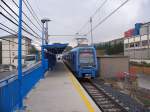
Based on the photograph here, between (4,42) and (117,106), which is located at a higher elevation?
(4,42)

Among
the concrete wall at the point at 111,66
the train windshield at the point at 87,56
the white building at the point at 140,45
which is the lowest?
the concrete wall at the point at 111,66

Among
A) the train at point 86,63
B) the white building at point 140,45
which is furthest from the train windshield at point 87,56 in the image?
the white building at point 140,45

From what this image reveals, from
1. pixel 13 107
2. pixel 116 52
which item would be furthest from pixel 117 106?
pixel 116 52

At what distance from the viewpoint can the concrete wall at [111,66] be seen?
4016cm

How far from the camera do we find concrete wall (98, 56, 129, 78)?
4016 cm

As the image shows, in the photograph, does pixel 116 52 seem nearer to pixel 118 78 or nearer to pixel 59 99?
pixel 118 78

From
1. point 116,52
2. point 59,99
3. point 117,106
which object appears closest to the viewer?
point 59,99

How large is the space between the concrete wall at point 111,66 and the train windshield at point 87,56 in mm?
7200

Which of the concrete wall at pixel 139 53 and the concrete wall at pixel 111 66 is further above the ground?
the concrete wall at pixel 139 53

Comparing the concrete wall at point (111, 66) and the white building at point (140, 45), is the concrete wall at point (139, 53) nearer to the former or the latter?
the white building at point (140, 45)

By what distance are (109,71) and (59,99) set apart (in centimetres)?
2580

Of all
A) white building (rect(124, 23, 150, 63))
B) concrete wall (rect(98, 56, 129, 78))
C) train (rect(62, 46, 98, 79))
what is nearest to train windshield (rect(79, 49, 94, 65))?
train (rect(62, 46, 98, 79))

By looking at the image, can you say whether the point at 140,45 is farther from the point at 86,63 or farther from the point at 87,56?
the point at 86,63

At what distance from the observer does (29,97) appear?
15.3 meters
